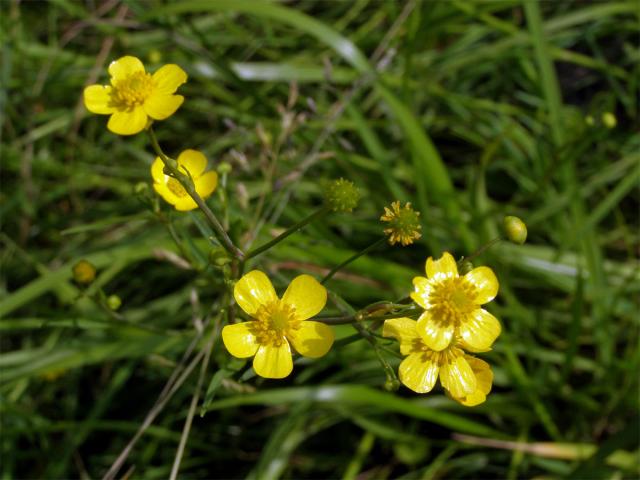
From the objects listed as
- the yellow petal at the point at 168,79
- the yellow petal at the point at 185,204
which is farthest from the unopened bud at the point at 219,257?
the yellow petal at the point at 168,79

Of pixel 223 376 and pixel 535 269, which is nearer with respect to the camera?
pixel 223 376

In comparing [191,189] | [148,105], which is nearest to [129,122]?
[148,105]

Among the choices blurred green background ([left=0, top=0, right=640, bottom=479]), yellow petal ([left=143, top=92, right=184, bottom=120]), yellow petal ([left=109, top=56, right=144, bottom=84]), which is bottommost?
blurred green background ([left=0, top=0, right=640, bottom=479])

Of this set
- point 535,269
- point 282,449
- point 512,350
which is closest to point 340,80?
point 535,269

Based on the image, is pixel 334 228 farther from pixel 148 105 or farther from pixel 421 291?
pixel 421 291

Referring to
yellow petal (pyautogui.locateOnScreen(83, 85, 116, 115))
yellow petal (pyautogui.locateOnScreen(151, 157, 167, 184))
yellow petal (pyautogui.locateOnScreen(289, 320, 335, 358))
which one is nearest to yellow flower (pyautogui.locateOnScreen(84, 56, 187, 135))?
yellow petal (pyautogui.locateOnScreen(83, 85, 116, 115))

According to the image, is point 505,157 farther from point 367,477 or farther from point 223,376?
point 223,376

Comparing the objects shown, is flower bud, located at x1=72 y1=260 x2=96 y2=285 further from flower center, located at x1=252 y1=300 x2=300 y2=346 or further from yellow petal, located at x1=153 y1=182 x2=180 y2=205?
flower center, located at x1=252 y1=300 x2=300 y2=346
